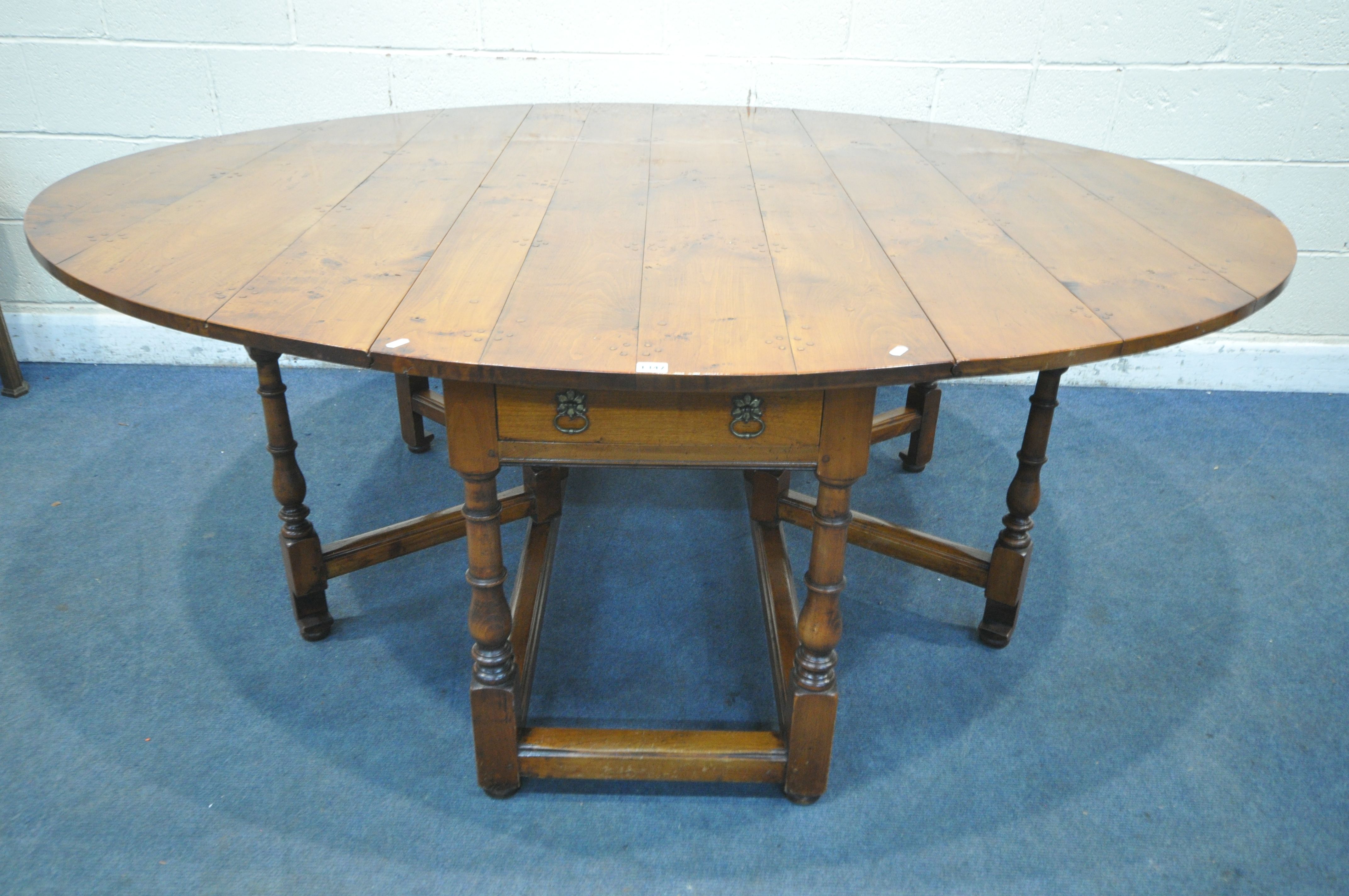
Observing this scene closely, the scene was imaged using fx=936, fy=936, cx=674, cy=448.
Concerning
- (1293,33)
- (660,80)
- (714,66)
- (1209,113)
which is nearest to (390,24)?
(660,80)

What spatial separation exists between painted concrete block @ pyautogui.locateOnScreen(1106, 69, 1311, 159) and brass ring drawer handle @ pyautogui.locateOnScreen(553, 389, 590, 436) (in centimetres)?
211

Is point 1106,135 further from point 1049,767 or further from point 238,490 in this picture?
point 238,490

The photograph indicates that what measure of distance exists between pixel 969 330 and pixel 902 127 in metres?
1.21

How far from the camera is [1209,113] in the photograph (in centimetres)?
248

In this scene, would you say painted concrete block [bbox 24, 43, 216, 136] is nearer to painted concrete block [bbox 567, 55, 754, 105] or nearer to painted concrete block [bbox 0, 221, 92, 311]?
painted concrete block [bbox 0, 221, 92, 311]

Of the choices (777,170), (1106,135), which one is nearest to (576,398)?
(777,170)

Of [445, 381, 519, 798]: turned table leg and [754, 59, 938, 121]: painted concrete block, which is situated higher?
[754, 59, 938, 121]: painted concrete block

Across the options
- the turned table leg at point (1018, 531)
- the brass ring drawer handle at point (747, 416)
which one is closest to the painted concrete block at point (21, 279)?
the brass ring drawer handle at point (747, 416)

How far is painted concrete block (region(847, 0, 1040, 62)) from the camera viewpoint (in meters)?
2.39

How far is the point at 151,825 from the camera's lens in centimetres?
128

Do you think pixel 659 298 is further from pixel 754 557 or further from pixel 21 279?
pixel 21 279

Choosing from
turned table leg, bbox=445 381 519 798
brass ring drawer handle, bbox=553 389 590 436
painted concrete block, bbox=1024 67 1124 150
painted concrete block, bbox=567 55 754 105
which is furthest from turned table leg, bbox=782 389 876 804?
painted concrete block, bbox=1024 67 1124 150

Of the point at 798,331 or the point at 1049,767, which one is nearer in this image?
the point at 798,331

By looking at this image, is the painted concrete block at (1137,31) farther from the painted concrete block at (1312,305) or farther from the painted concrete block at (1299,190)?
the painted concrete block at (1312,305)
